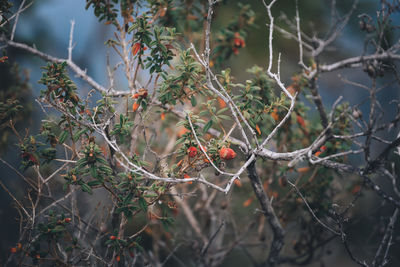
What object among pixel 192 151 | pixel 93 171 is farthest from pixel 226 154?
pixel 93 171

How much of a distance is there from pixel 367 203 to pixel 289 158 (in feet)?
10.1

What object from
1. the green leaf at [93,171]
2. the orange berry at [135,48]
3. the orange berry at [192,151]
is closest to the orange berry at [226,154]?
the orange berry at [192,151]

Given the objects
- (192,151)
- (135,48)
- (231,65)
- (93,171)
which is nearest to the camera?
(93,171)

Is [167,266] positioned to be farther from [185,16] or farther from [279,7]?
[279,7]

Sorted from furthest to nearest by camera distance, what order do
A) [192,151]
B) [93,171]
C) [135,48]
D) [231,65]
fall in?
[231,65] < [135,48] < [192,151] < [93,171]

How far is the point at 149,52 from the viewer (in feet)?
6.75

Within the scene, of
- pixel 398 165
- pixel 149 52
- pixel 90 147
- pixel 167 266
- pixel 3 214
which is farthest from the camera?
pixel 167 266

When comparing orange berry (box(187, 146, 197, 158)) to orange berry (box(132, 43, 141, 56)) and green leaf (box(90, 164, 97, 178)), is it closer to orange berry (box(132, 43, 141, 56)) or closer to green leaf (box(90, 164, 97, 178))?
green leaf (box(90, 164, 97, 178))

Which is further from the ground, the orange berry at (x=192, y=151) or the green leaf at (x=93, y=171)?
the orange berry at (x=192, y=151)

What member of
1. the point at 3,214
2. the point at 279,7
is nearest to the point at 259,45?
the point at 279,7

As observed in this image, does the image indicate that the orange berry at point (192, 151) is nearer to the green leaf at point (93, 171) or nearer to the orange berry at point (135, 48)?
the green leaf at point (93, 171)

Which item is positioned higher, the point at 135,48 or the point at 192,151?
the point at 135,48

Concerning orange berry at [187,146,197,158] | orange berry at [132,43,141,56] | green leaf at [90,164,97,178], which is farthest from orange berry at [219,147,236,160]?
orange berry at [132,43,141,56]

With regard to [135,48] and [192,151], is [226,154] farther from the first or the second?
[135,48]
